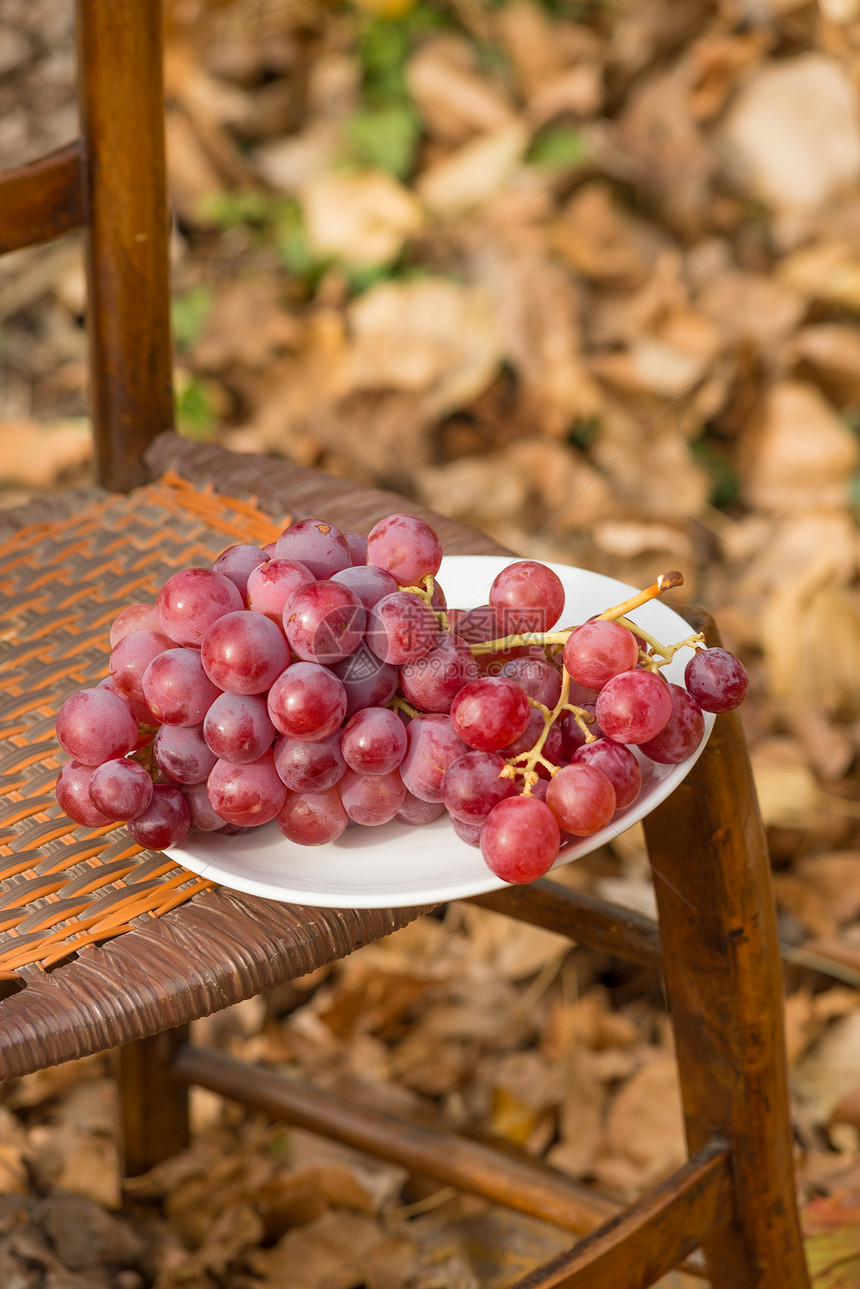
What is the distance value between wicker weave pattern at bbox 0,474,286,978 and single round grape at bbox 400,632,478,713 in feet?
0.46

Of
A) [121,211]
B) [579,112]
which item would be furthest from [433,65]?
[121,211]

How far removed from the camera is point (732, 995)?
0.76 meters

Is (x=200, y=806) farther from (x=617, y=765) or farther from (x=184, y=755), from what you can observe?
(x=617, y=765)

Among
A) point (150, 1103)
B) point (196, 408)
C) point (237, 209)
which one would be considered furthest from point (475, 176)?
point (150, 1103)

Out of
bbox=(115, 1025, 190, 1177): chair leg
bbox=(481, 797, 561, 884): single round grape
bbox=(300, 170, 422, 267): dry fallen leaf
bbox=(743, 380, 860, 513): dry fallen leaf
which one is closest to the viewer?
bbox=(481, 797, 561, 884): single round grape

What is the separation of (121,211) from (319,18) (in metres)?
1.68

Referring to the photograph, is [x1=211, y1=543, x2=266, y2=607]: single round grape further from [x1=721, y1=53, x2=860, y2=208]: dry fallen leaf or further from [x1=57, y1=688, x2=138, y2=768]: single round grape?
[x1=721, y1=53, x2=860, y2=208]: dry fallen leaf

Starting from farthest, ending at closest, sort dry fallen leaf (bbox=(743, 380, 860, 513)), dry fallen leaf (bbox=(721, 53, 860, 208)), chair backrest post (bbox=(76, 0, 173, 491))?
1. dry fallen leaf (bbox=(721, 53, 860, 208))
2. dry fallen leaf (bbox=(743, 380, 860, 513))
3. chair backrest post (bbox=(76, 0, 173, 491))

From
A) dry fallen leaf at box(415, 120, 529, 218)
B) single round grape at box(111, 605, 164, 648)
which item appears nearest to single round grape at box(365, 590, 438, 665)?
single round grape at box(111, 605, 164, 648)

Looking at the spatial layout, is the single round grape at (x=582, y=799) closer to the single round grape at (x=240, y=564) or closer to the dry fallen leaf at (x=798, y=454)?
the single round grape at (x=240, y=564)

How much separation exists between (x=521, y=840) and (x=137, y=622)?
20 cm

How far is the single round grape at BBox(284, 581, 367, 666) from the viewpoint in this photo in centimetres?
51

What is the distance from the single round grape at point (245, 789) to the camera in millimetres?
521

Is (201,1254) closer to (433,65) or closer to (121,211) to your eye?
(121,211)
